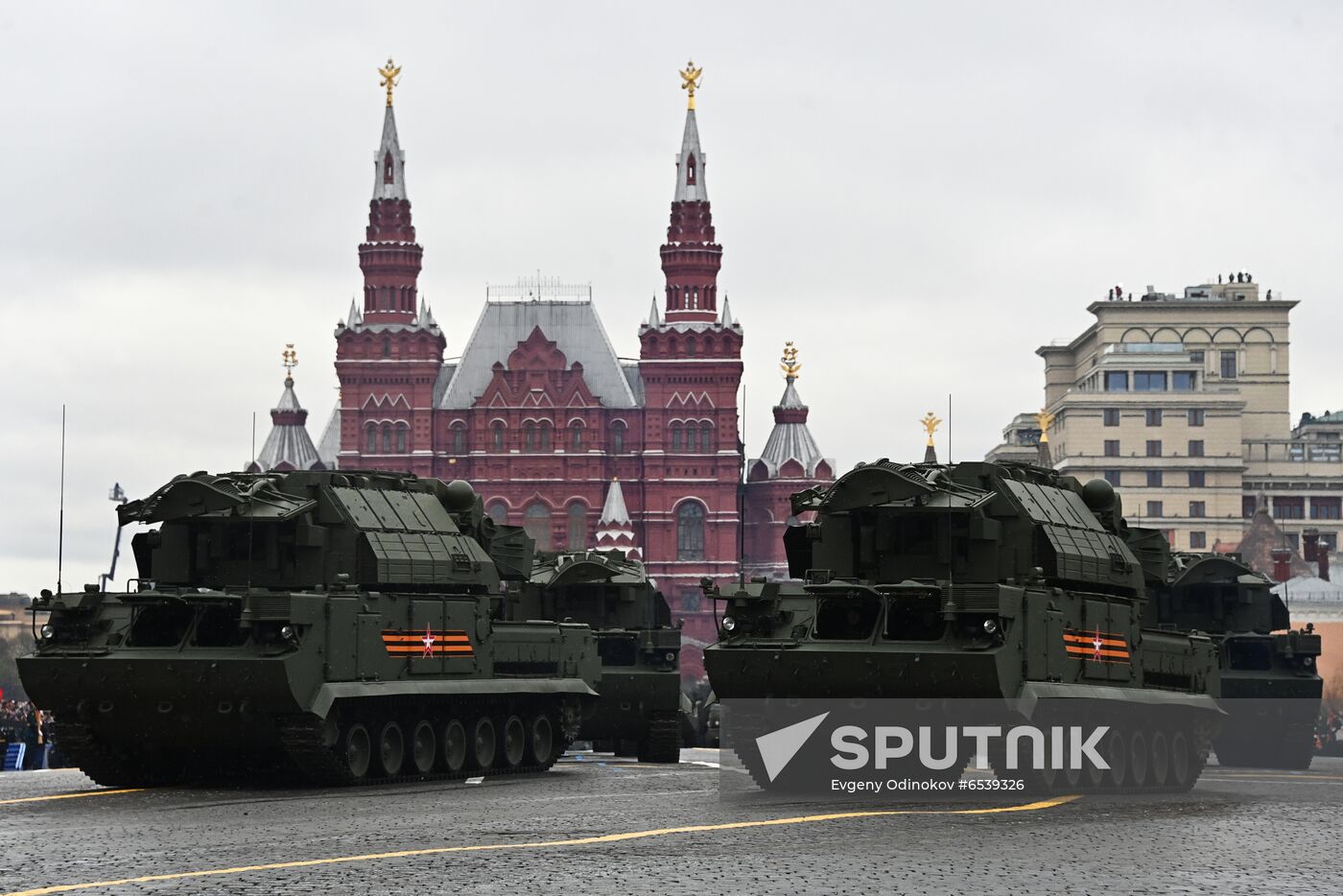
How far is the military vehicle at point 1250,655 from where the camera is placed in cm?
3825

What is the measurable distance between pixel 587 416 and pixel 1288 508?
52.5 metres

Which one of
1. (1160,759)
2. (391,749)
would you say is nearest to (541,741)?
(391,749)

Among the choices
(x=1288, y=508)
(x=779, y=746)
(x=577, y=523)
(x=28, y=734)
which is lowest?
(x=28, y=734)

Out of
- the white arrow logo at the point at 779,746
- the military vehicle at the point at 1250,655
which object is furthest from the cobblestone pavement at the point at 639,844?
the military vehicle at the point at 1250,655

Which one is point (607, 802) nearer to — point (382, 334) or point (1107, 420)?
point (382, 334)

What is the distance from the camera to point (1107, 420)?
14112cm

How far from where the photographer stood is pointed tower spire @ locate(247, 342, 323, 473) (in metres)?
129

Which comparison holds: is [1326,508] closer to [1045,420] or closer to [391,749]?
[1045,420]

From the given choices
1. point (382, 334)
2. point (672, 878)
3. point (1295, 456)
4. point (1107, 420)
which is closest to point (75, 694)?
point (672, 878)

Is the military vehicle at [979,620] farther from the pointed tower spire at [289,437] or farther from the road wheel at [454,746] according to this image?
the pointed tower spire at [289,437]

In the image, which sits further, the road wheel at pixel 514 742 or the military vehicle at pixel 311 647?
the road wheel at pixel 514 742

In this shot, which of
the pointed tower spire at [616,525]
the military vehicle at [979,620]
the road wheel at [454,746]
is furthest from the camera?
the pointed tower spire at [616,525]

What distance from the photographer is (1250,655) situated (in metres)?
38.9

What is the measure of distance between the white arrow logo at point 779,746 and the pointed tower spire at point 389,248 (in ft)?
328
